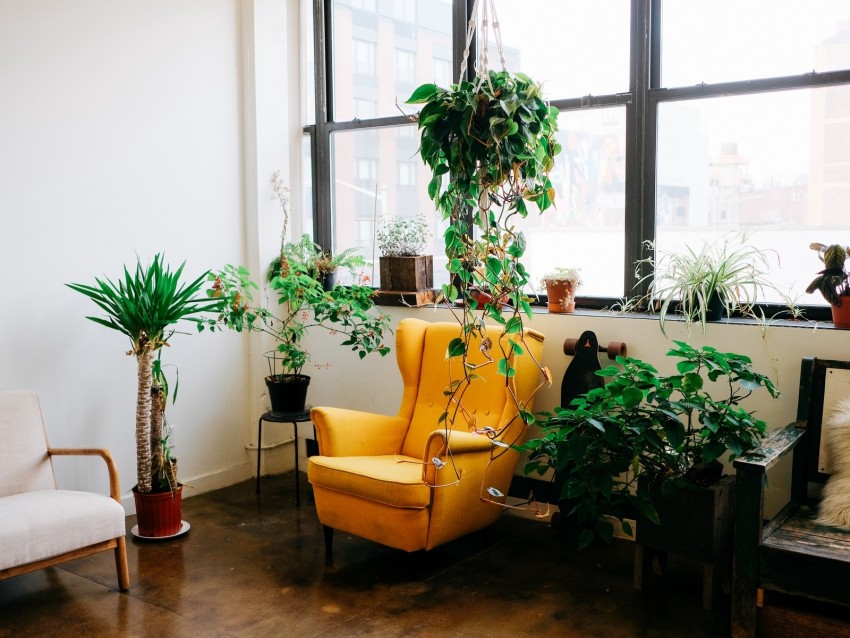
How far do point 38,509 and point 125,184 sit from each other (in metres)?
1.79

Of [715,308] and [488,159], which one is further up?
[488,159]

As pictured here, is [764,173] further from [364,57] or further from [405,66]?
[364,57]

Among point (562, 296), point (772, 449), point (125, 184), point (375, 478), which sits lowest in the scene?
point (375, 478)

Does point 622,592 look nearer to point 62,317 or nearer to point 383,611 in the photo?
point 383,611

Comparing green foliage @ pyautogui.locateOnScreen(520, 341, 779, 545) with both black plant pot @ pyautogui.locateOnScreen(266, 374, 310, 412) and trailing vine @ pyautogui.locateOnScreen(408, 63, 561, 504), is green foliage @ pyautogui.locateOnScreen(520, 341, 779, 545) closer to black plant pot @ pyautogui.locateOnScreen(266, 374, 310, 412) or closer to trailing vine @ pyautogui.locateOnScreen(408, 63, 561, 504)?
trailing vine @ pyautogui.locateOnScreen(408, 63, 561, 504)

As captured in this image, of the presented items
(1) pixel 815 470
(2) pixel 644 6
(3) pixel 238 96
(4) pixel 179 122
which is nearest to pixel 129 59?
(4) pixel 179 122

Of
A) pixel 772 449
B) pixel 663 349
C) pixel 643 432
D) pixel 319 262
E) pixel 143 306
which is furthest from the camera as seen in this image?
pixel 319 262

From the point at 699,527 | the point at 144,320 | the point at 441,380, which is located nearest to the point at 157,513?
the point at 144,320

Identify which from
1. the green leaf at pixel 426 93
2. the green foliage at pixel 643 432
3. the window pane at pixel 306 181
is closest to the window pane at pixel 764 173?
the green foliage at pixel 643 432

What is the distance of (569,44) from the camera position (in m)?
4.16

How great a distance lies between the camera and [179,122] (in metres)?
4.56

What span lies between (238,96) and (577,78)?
2.01 meters

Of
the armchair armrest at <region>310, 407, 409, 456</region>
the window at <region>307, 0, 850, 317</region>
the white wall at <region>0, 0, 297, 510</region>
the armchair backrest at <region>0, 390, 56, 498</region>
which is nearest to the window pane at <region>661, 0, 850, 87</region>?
the window at <region>307, 0, 850, 317</region>

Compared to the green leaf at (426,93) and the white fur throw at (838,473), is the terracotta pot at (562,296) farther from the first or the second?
the green leaf at (426,93)
